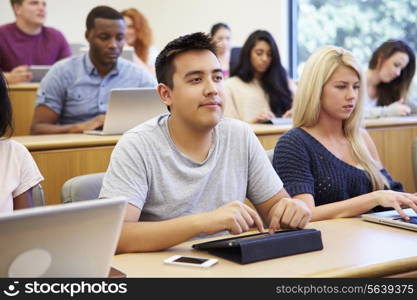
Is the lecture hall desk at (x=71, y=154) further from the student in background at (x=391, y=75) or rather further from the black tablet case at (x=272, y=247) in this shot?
the black tablet case at (x=272, y=247)

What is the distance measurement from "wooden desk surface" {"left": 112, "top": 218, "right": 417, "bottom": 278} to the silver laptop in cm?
6

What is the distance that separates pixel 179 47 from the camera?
182 cm

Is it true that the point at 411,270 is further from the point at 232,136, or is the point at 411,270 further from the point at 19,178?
the point at 19,178

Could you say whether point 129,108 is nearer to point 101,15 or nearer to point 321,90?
point 101,15

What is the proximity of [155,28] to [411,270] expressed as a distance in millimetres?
6594

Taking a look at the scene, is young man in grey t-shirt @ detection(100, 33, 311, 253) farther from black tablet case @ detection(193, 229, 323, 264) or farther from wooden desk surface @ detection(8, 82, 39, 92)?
wooden desk surface @ detection(8, 82, 39, 92)

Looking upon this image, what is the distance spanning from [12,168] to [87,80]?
1830 mm

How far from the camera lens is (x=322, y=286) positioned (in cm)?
128

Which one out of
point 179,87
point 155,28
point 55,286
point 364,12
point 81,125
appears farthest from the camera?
point 155,28

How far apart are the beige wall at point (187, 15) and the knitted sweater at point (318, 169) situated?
4889 mm

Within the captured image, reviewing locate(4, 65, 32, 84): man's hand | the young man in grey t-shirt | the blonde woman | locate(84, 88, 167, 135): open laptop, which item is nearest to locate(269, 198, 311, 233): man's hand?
the young man in grey t-shirt

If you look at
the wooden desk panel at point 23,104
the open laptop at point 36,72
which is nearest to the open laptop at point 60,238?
A: the wooden desk panel at point 23,104

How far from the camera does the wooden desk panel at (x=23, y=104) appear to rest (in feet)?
13.2

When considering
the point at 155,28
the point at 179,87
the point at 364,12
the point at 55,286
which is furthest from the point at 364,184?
the point at 155,28
